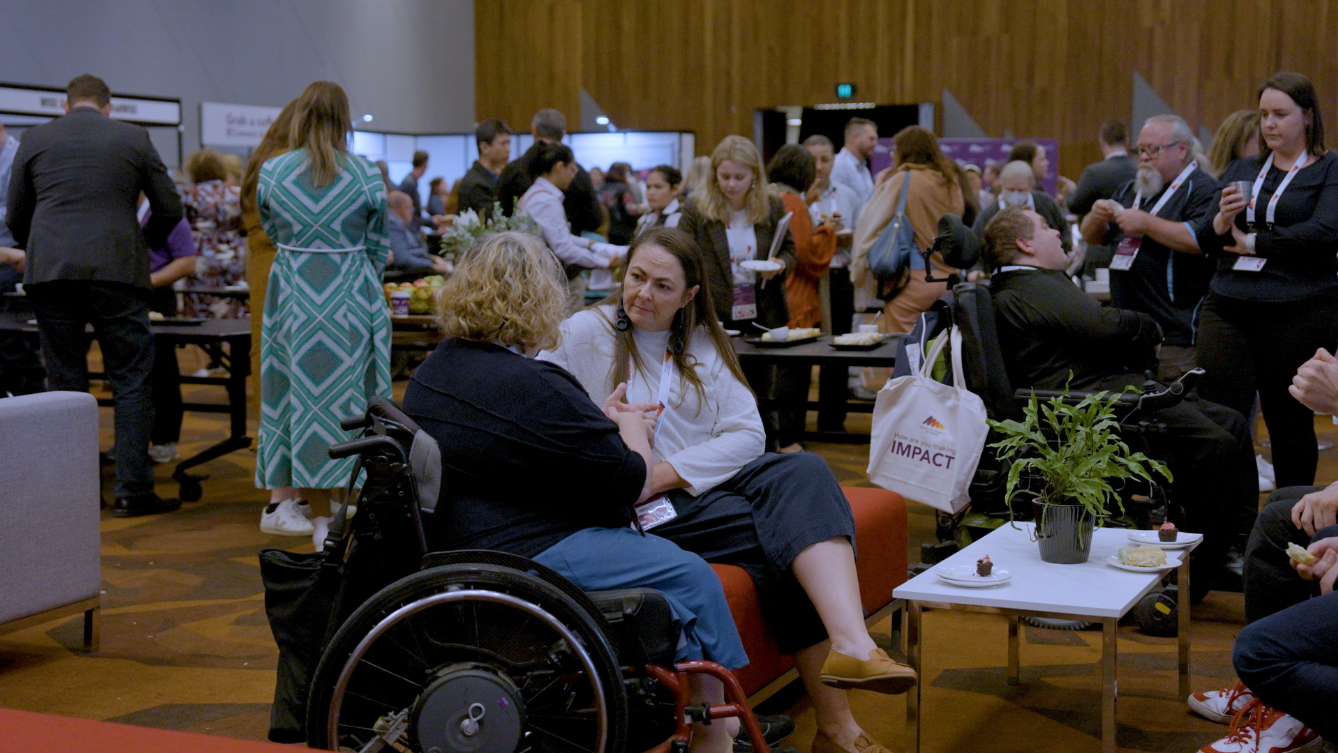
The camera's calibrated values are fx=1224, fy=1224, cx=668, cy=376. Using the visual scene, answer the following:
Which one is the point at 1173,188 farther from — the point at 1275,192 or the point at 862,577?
the point at 862,577

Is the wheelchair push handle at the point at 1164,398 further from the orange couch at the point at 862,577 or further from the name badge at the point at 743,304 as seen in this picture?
the name badge at the point at 743,304

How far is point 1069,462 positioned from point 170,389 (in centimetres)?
434

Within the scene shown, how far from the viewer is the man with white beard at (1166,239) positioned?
171 inches

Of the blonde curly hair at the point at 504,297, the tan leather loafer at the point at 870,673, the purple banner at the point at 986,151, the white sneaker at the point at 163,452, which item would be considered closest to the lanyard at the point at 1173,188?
the tan leather loafer at the point at 870,673

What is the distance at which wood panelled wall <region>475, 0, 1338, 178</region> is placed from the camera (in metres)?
11.9

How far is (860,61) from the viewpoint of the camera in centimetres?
1346

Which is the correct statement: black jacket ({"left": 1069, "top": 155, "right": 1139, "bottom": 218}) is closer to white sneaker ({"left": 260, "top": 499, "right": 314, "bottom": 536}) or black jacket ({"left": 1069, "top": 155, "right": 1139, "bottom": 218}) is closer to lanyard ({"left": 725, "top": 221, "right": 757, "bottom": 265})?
lanyard ({"left": 725, "top": 221, "right": 757, "bottom": 265})

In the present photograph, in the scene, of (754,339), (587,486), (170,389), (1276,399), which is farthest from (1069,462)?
(170,389)

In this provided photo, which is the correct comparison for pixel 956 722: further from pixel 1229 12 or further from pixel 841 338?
pixel 1229 12

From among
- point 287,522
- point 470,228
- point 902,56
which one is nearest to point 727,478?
point 287,522

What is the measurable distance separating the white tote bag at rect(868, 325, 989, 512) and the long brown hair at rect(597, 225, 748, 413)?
0.78 m

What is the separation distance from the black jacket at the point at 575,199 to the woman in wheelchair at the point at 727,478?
3.56m

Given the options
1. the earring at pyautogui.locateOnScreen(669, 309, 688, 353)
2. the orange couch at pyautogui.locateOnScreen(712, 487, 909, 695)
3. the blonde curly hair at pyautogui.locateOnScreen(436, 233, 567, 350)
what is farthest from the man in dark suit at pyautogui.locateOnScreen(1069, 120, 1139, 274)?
the blonde curly hair at pyautogui.locateOnScreen(436, 233, 567, 350)

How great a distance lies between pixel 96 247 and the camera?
4453 mm
